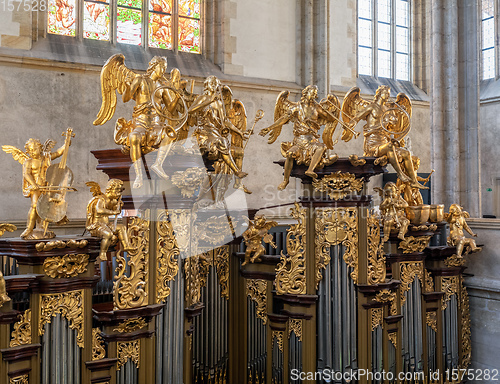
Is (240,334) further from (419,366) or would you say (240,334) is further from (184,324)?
(419,366)

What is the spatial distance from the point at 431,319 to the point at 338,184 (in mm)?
2467

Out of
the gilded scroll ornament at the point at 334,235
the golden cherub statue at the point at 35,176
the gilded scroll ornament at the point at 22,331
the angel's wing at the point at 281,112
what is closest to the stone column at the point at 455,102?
the gilded scroll ornament at the point at 334,235

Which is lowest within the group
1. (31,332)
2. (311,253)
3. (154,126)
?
(31,332)

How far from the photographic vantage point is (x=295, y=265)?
20.8ft

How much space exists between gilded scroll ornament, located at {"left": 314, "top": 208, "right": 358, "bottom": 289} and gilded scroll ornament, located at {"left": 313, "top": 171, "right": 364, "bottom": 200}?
0.59ft

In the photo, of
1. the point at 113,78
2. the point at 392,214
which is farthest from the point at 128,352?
the point at 392,214

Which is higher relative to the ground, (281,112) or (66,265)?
(281,112)

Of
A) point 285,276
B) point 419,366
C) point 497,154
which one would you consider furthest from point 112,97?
point 497,154

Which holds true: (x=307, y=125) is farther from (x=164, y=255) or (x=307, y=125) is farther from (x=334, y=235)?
(x=164, y=255)

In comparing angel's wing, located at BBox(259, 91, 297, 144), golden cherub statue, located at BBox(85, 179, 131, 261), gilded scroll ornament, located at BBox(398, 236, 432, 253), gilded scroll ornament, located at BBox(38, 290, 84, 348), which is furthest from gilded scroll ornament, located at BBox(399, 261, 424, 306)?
gilded scroll ornament, located at BBox(38, 290, 84, 348)

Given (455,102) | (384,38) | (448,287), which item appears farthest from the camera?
(384,38)

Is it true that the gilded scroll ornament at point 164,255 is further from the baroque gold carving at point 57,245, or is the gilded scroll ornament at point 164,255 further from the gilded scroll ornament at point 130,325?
the baroque gold carving at point 57,245

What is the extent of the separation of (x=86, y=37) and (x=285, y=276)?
680 centimetres

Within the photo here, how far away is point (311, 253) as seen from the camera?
6.32m
